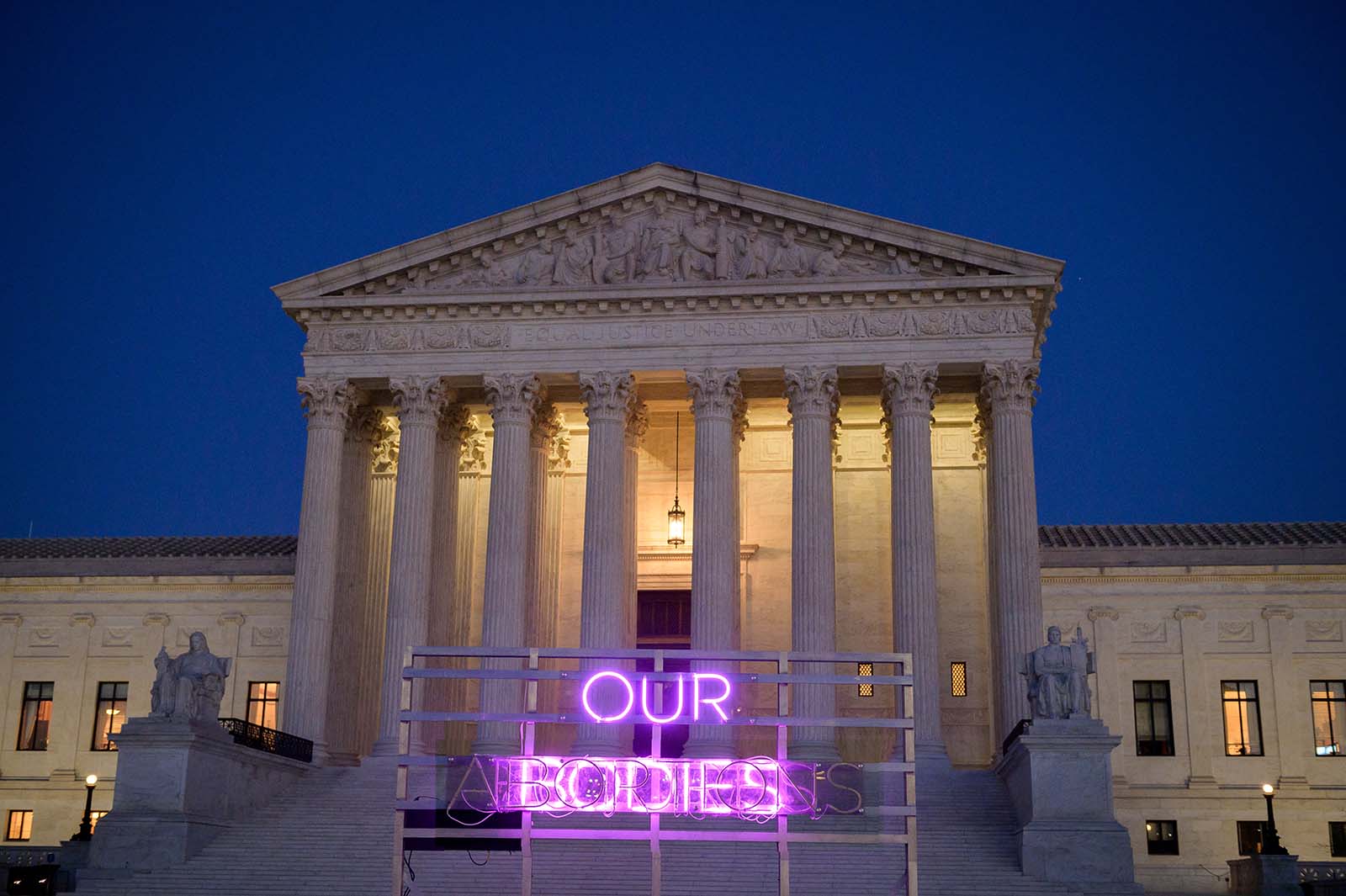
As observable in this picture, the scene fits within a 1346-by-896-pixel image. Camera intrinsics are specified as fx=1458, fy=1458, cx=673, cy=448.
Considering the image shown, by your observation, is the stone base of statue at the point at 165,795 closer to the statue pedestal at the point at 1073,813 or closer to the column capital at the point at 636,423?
the column capital at the point at 636,423

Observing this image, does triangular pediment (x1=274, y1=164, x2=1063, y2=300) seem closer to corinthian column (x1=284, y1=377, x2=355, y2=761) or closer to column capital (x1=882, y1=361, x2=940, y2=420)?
column capital (x1=882, y1=361, x2=940, y2=420)

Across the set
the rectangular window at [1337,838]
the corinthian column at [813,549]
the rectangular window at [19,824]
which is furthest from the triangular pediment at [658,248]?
the rectangular window at [19,824]

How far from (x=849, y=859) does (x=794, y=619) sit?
31.1ft

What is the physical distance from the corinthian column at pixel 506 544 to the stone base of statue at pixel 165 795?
8.08 metres

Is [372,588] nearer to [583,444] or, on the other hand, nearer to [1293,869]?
[583,444]

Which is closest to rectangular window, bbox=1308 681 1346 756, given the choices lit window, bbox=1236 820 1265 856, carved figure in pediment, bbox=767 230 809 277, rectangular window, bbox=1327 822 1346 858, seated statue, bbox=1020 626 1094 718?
rectangular window, bbox=1327 822 1346 858

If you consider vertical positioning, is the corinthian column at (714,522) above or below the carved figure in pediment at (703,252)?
below

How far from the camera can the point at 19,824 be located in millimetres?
47562

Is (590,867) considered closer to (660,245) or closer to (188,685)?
(188,685)

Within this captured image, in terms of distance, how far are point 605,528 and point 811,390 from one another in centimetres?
715

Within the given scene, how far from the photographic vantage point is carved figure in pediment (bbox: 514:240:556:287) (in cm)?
4372

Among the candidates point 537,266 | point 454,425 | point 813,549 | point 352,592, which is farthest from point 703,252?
point 352,592

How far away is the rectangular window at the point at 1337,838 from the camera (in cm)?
4203

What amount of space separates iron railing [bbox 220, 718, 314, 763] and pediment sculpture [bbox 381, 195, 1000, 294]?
44.5 feet
